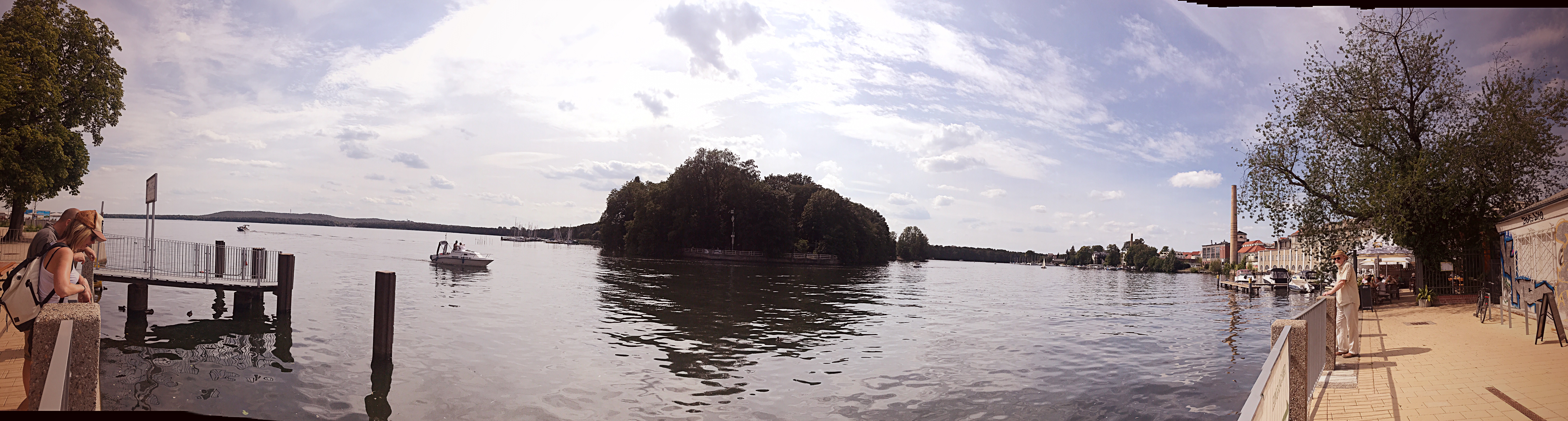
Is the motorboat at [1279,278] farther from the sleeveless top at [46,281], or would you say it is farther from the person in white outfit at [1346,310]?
the sleeveless top at [46,281]

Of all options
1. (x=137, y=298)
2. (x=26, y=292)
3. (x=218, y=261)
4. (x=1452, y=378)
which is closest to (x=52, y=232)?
(x=26, y=292)

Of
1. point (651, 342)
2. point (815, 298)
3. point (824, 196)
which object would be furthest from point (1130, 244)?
point (651, 342)

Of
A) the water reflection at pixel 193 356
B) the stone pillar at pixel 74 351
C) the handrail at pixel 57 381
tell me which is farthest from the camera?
the water reflection at pixel 193 356

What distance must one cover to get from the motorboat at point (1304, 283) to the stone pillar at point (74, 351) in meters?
49.8

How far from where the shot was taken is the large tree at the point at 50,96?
2112 centimetres

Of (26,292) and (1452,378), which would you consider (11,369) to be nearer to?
(26,292)

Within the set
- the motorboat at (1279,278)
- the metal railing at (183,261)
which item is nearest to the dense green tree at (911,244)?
the motorboat at (1279,278)

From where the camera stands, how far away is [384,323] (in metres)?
14.1

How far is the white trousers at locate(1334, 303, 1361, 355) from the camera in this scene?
11.0 metres

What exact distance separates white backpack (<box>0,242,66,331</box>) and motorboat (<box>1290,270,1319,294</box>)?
1973 inches

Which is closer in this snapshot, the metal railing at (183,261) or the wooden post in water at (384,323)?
the wooden post in water at (384,323)

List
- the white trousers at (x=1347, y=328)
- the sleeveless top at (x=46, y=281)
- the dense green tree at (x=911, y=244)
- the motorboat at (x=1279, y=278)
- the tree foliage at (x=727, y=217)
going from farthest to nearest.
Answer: the dense green tree at (x=911, y=244) → the tree foliage at (x=727, y=217) → the motorboat at (x=1279, y=278) → the white trousers at (x=1347, y=328) → the sleeveless top at (x=46, y=281)

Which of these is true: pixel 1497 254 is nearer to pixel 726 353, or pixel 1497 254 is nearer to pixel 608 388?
pixel 726 353

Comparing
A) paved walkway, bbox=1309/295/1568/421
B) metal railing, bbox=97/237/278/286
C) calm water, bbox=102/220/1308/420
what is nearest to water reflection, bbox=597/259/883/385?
calm water, bbox=102/220/1308/420
